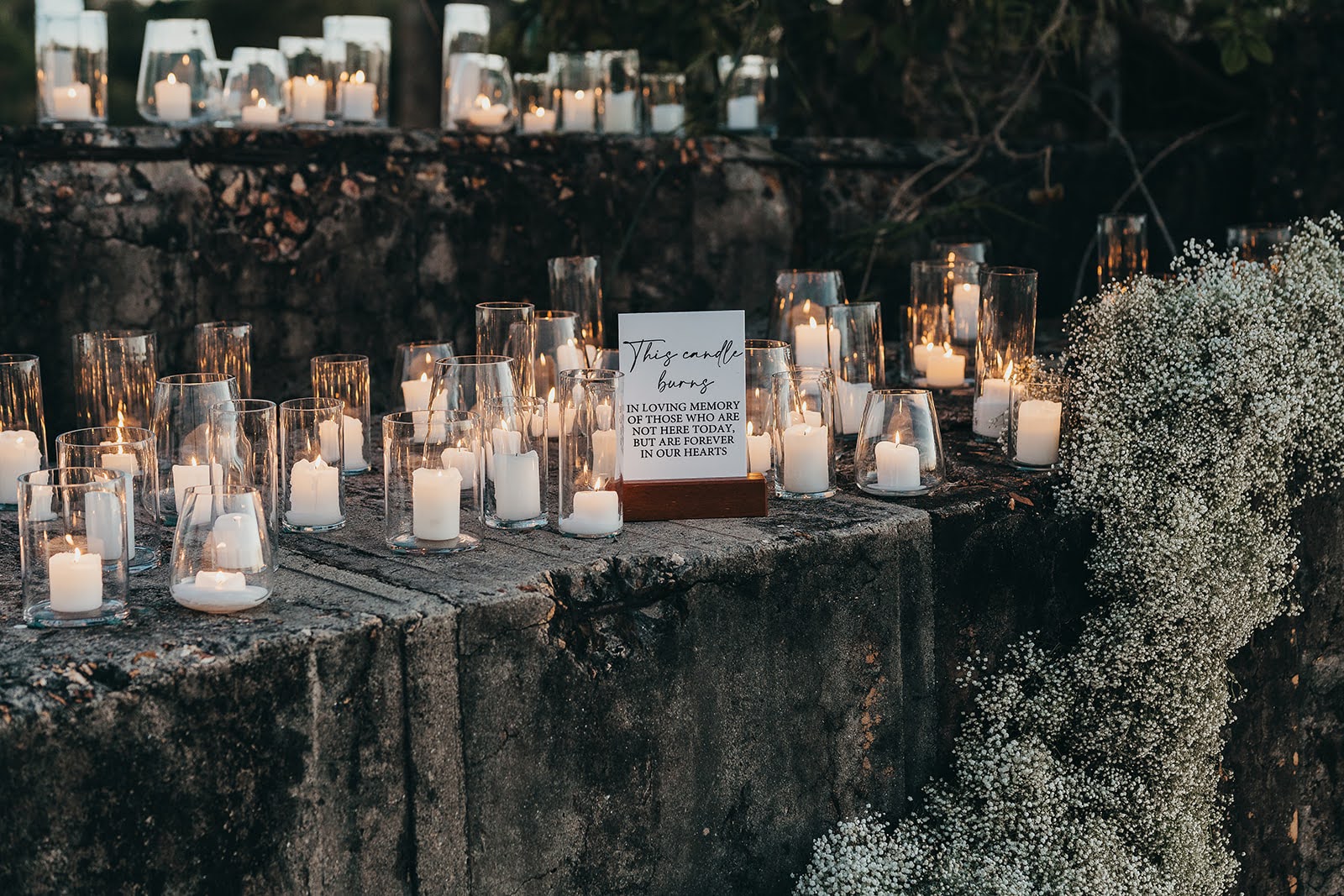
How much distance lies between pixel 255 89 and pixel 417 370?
1116 millimetres

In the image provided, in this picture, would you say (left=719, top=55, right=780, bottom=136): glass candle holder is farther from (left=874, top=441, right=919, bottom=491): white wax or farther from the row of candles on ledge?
(left=874, top=441, right=919, bottom=491): white wax

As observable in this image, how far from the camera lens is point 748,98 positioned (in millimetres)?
4758

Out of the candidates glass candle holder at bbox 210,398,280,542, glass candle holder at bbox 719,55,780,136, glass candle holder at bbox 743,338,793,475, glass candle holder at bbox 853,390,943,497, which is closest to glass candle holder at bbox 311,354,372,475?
glass candle holder at bbox 210,398,280,542

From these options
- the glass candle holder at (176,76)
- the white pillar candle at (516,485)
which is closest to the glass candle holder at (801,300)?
the white pillar candle at (516,485)

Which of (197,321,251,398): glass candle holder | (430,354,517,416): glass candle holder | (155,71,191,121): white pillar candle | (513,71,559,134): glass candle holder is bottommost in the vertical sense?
(430,354,517,416): glass candle holder

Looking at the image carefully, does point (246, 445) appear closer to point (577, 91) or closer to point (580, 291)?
point (580, 291)

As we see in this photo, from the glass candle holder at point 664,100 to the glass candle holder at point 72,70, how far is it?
162cm

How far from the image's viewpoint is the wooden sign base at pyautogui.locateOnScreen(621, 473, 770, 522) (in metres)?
2.71

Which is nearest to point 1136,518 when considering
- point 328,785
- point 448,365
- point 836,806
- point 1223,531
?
point 1223,531

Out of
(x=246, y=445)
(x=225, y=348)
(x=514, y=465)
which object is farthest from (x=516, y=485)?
(x=225, y=348)

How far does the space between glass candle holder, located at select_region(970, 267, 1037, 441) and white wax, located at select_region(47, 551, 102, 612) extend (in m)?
2.03

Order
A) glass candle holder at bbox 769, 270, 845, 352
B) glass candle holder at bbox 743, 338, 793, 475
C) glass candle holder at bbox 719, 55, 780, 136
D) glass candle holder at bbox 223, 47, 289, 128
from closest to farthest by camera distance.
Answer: glass candle holder at bbox 743, 338, 793, 475 → glass candle holder at bbox 769, 270, 845, 352 → glass candle holder at bbox 223, 47, 289, 128 → glass candle holder at bbox 719, 55, 780, 136

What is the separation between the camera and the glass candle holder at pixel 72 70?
369 centimetres

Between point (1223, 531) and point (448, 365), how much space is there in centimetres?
163
